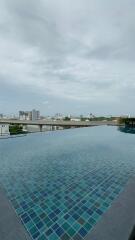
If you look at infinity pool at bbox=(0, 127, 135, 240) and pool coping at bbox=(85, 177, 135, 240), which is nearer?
pool coping at bbox=(85, 177, 135, 240)

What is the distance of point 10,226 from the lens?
2.86m

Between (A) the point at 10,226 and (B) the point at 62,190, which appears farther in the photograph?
(B) the point at 62,190

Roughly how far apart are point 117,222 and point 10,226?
2.06 m

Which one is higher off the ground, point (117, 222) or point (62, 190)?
point (117, 222)

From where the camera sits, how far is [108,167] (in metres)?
6.38

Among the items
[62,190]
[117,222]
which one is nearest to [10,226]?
[62,190]

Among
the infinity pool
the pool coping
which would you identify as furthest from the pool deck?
the pool coping

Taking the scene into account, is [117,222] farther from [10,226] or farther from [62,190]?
[10,226]

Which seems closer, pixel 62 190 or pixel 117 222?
pixel 117 222

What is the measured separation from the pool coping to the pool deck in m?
1.19

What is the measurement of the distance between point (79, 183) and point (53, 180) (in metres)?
0.92

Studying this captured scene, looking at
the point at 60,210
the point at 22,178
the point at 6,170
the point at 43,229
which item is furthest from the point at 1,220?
the point at 6,170

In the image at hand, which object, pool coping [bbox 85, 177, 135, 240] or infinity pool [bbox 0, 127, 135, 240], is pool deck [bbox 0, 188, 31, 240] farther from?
→ pool coping [bbox 85, 177, 135, 240]

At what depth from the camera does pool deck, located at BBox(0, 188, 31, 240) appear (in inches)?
103
